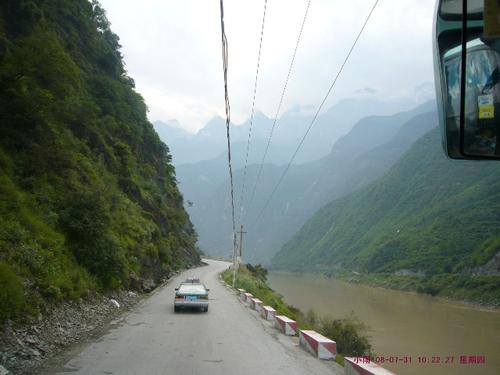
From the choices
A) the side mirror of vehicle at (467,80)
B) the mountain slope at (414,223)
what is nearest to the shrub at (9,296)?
the side mirror of vehicle at (467,80)

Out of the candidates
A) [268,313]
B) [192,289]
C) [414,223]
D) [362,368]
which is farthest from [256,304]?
[414,223]

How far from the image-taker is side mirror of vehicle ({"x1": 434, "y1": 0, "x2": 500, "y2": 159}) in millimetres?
2988

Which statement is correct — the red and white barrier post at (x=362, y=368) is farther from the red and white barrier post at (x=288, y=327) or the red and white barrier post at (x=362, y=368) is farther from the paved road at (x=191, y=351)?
the red and white barrier post at (x=288, y=327)

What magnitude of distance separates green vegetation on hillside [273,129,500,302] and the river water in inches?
436

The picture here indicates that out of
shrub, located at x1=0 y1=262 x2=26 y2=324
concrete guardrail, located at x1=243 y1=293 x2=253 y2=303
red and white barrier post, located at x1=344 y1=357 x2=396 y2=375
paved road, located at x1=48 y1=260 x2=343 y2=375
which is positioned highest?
shrub, located at x1=0 y1=262 x2=26 y2=324

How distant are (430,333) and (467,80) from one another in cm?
3375

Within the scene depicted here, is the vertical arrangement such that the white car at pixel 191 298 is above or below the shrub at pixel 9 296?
below

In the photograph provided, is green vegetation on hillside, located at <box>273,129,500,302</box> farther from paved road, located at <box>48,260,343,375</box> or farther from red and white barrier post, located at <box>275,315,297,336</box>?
paved road, located at <box>48,260,343,375</box>

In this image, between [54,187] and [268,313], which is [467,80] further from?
[54,187]

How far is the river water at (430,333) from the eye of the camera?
71.7ft

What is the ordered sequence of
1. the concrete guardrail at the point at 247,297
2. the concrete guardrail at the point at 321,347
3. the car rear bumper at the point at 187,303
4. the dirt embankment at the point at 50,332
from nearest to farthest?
1. the dirt embankment at the point at 50,332
2. the concrete guardrail at the point at 321,347
3. the car rear bumper at the point at 187,303
4. the concrete guardrail at the point at 247,297

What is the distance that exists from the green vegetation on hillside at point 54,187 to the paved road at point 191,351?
208 centimetres

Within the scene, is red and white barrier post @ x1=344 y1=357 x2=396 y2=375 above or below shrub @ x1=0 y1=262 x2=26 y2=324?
below

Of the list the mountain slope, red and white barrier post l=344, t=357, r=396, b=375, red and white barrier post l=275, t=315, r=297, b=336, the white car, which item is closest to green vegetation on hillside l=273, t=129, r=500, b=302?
the mountain slope
